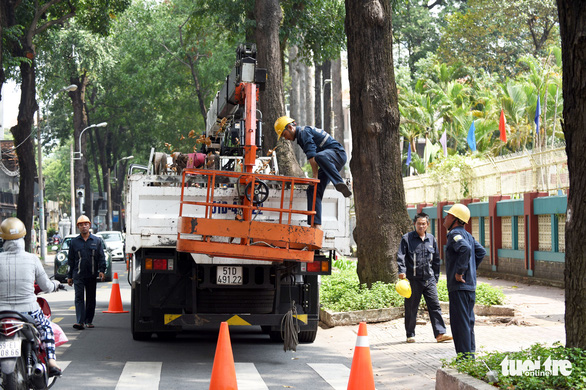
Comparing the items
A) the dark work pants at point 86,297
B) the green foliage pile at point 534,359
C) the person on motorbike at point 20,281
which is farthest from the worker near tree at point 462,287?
the dark work pants at point 86,297

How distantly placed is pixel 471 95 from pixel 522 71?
3702 millimetres

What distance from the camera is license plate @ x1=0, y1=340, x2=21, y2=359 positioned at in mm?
6770

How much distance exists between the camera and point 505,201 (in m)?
24.1

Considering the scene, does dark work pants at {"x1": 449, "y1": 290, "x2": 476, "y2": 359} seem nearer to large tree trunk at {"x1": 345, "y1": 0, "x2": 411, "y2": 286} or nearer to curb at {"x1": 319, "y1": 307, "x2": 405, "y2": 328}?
curb at {"x1": 319, "y1": 307, "x2": 405, "y2": 328}

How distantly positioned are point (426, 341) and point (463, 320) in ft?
9.15

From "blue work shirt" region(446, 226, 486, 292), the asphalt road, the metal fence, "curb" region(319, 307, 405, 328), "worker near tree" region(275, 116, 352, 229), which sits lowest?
the asphalt road

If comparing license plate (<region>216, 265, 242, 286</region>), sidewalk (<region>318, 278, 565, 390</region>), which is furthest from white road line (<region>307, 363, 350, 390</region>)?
license plate (<region>216, 265, 242, 286</region>)

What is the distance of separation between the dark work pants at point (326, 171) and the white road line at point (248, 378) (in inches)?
72.0

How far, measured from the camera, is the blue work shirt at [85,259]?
13.4 m

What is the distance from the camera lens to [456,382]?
7109 mm

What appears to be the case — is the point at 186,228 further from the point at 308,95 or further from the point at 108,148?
the point at 108,148

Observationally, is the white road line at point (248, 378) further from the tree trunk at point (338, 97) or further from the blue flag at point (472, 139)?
the blue flag at point (472, 139)

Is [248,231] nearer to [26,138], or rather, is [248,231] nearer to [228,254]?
[228,254]

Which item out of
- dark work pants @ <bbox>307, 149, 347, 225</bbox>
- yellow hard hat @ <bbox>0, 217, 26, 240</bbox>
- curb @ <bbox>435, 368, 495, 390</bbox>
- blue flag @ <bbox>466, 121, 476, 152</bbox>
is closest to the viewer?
curb @ <bbox>435, 368, 495, 390</bbox>
